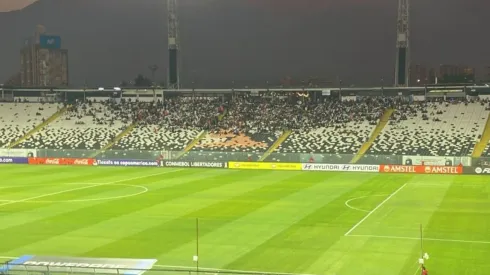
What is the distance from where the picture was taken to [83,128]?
85125mm

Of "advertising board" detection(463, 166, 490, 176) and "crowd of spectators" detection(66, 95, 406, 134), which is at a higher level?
"crowd of spectators" detection(66, 95, 406, 134)

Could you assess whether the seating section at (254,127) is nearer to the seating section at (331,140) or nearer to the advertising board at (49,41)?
the seating section at (331,140)

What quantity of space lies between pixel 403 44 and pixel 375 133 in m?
14.2

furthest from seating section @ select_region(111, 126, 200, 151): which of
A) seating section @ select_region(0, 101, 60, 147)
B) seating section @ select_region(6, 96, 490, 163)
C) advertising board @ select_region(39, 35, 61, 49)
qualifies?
advertising board @ select_region(39, 35, 61, 49)


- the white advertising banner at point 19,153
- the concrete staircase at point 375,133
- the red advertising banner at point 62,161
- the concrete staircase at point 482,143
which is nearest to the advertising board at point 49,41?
the white advertising banner at point 19,153

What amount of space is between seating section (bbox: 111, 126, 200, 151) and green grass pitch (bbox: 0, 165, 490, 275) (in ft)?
70.4

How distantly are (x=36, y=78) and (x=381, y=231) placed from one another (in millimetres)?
166322

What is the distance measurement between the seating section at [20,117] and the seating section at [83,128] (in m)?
2.58

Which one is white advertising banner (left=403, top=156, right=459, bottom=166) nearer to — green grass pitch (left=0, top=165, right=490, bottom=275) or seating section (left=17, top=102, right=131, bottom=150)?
green grass pitch (left=0, top=165, right=490, bottom=275)

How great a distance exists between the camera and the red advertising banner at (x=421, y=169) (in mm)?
57969

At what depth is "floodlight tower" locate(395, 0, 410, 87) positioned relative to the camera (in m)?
78.6

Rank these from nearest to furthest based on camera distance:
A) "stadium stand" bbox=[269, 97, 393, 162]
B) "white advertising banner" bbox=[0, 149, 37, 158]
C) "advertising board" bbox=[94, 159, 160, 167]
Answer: "advertising board" bbox=[94, 159, 160, 167], "stadium stand" bbox=[269, 97, 393, 162], "white advertising banner" bbox=[0, 149, 37, 158]

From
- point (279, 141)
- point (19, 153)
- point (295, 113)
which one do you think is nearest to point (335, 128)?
point (279, 141)

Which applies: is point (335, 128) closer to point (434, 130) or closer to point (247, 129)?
point (247, 129)
